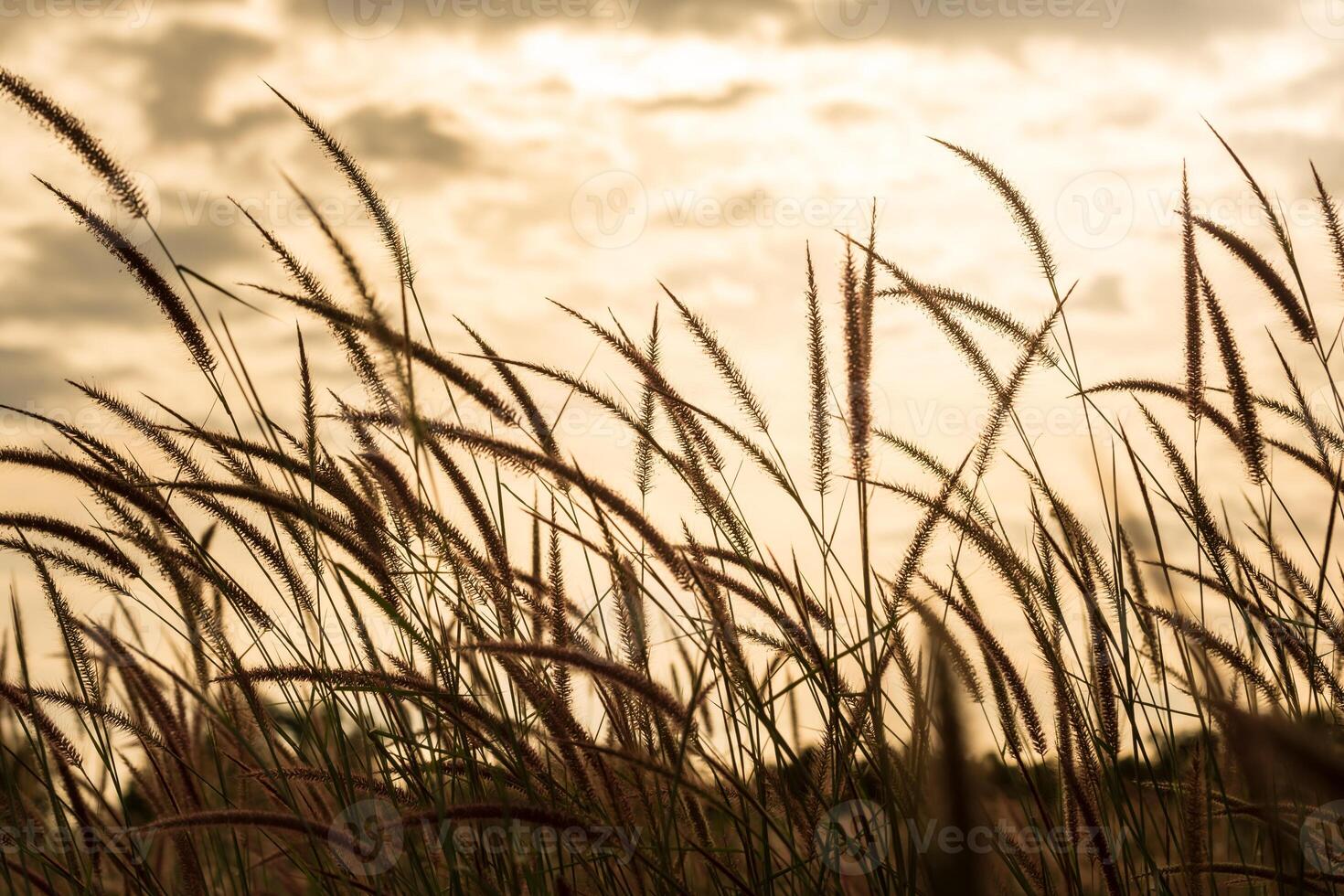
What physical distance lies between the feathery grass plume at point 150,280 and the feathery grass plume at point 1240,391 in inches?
101

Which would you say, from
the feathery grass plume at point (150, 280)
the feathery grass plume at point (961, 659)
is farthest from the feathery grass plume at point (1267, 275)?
the feathery grass plume at point (150, 280)

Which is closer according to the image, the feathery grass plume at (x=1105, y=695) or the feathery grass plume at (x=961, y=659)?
the feathery grass plume at (x=961, y=659)

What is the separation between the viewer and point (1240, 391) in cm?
303

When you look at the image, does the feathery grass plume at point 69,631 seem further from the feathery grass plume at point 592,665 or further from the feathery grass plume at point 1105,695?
the feathery grass plume at point 1105,695

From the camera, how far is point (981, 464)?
2.73 m

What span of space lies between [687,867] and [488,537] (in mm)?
1430

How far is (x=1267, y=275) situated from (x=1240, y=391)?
0.40m

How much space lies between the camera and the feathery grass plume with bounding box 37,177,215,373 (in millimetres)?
2387

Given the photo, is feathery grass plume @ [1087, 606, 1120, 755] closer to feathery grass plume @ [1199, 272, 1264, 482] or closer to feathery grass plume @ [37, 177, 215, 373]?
feathery grass plume @ [1199, 272, 1264, 482]

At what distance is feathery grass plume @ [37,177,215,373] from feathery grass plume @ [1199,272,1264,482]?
Result: 2577mm

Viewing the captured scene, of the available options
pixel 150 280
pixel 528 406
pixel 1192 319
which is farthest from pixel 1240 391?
pixel 150 280

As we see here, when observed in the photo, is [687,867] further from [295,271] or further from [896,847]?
[295,271]

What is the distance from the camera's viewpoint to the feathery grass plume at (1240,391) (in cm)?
300

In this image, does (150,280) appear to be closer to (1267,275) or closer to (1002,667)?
(1002,667)
